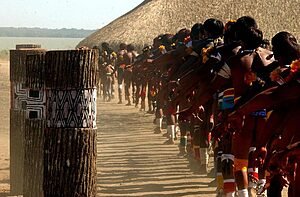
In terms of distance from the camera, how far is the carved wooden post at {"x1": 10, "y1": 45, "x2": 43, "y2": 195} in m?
8.39

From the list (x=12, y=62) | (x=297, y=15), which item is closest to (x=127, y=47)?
(x=12, y=62)

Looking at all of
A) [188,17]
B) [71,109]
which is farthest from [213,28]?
[188,17]

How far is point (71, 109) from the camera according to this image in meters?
4.59

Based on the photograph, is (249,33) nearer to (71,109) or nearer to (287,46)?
(287,46)

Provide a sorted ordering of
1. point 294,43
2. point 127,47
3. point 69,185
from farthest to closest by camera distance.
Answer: point 127,47 < point 294,43 < point 69,185

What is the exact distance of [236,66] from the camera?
7.27 m

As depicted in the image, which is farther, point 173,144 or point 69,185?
point 173,144

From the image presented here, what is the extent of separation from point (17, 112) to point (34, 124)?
1912 mm

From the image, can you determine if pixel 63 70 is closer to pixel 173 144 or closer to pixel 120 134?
pixel 173 144

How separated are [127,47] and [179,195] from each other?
47.8 feet

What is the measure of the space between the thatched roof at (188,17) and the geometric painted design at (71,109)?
1891 inches

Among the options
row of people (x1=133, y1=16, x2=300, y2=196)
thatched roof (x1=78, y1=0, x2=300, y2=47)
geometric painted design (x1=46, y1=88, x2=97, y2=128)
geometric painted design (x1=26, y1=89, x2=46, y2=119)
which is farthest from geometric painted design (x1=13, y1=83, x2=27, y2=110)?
thatched roof (x1=78, y1=0, x2=300, y2=47)

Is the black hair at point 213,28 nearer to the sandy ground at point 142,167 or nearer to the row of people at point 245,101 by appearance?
the row of people at point 245,101

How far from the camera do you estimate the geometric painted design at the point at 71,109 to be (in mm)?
4582
